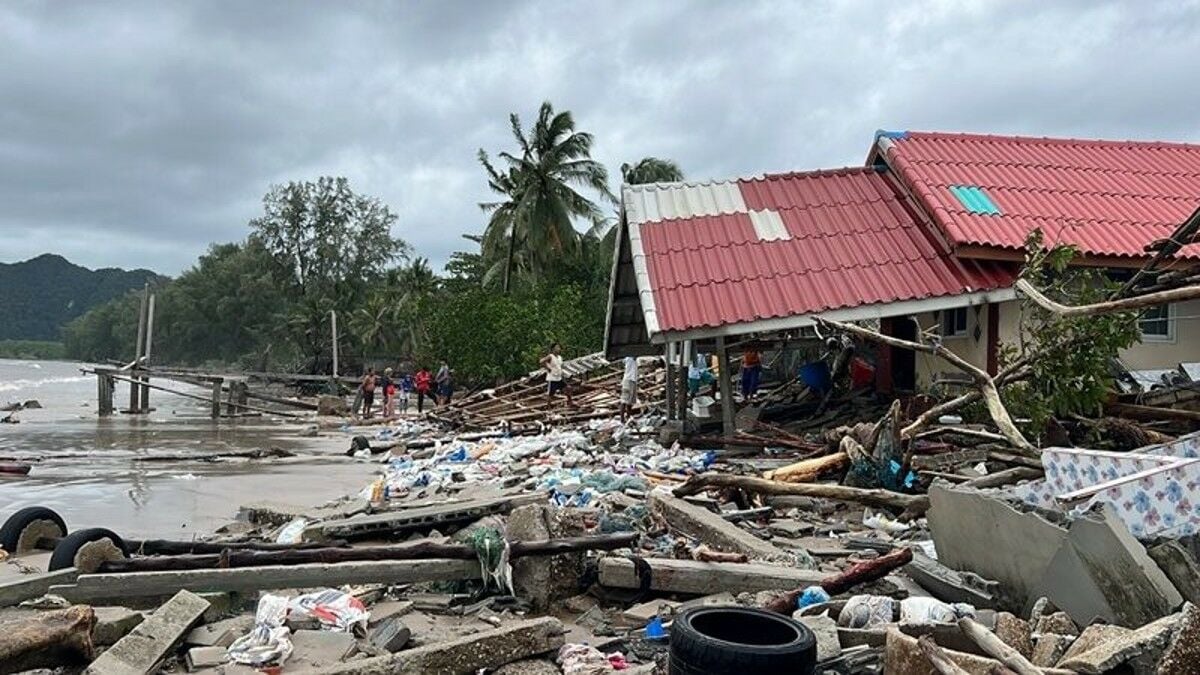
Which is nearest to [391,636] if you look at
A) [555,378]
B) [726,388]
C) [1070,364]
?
[1070,364]

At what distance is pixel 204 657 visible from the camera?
15.0 ft

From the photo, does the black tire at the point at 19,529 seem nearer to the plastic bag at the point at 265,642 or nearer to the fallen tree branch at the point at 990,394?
the plastic bag at the point at 265,642

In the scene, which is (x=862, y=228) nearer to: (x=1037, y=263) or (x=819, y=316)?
(x=819, y=316)

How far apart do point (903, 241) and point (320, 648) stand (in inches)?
430

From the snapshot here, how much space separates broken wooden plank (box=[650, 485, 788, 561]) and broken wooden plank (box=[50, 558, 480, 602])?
2.40 meters

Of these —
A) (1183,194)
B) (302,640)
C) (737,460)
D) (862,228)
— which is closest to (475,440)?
(737,460)

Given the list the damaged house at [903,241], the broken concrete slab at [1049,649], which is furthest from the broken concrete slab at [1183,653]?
the damaged house at [903,241]

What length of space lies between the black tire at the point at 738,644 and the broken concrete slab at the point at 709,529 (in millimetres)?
1950

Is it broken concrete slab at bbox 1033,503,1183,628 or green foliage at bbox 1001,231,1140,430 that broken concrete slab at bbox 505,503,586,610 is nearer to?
broken concrete slab at bbox 1033,503,1183,628

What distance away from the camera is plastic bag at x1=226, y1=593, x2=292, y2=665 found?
4582 mm

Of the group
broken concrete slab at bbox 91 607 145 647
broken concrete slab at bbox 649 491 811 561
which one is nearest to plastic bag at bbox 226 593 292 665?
broken concrete slab at bbox 91 607 145 647

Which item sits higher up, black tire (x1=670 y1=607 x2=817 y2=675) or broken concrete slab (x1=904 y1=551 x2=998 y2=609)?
black tire (x1=670 y1=607 x2=817 y2=675)

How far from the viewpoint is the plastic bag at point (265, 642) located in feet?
15.0

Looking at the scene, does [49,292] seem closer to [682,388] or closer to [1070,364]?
[682,388]
